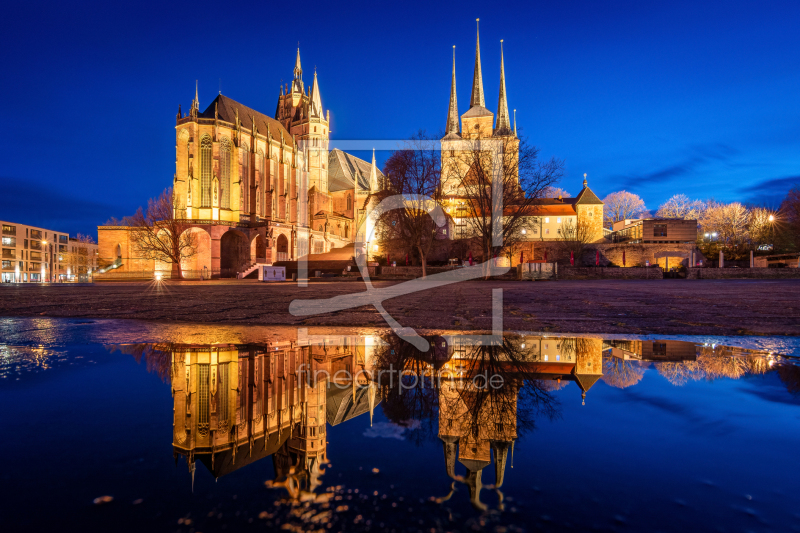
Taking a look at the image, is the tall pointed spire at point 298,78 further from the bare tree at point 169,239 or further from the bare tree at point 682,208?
the bare tree at point 682,208

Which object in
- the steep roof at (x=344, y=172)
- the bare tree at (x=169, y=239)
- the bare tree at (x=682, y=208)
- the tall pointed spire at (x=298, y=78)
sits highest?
the tall pointed spire at (x=298, y=78)

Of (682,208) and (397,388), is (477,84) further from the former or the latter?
(397,388)

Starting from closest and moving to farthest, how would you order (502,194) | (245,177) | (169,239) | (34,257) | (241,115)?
(502,194)
(169,239)
(245,177)
(241,115)
(34,257)

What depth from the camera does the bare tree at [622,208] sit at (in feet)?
214

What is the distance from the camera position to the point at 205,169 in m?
46.1

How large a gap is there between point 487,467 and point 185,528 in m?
0.77

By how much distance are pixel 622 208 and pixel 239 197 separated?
185 ft

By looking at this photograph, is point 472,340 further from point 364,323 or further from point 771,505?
point 771,505

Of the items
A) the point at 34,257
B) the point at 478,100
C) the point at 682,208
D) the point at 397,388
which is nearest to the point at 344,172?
the point at 478,100

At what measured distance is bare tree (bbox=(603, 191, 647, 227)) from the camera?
214 feet

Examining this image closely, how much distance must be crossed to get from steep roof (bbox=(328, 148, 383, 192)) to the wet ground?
210 feet

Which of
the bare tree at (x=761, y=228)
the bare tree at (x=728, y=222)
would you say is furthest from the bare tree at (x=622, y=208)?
the bare tree at (x=761, y=228)

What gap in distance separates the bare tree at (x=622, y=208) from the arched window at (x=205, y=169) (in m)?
56.8

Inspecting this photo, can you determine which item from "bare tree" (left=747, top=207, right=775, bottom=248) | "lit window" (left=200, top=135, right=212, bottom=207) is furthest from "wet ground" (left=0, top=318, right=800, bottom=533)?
"bare tree" (left=747, top=207, right=775, bottom=248)
